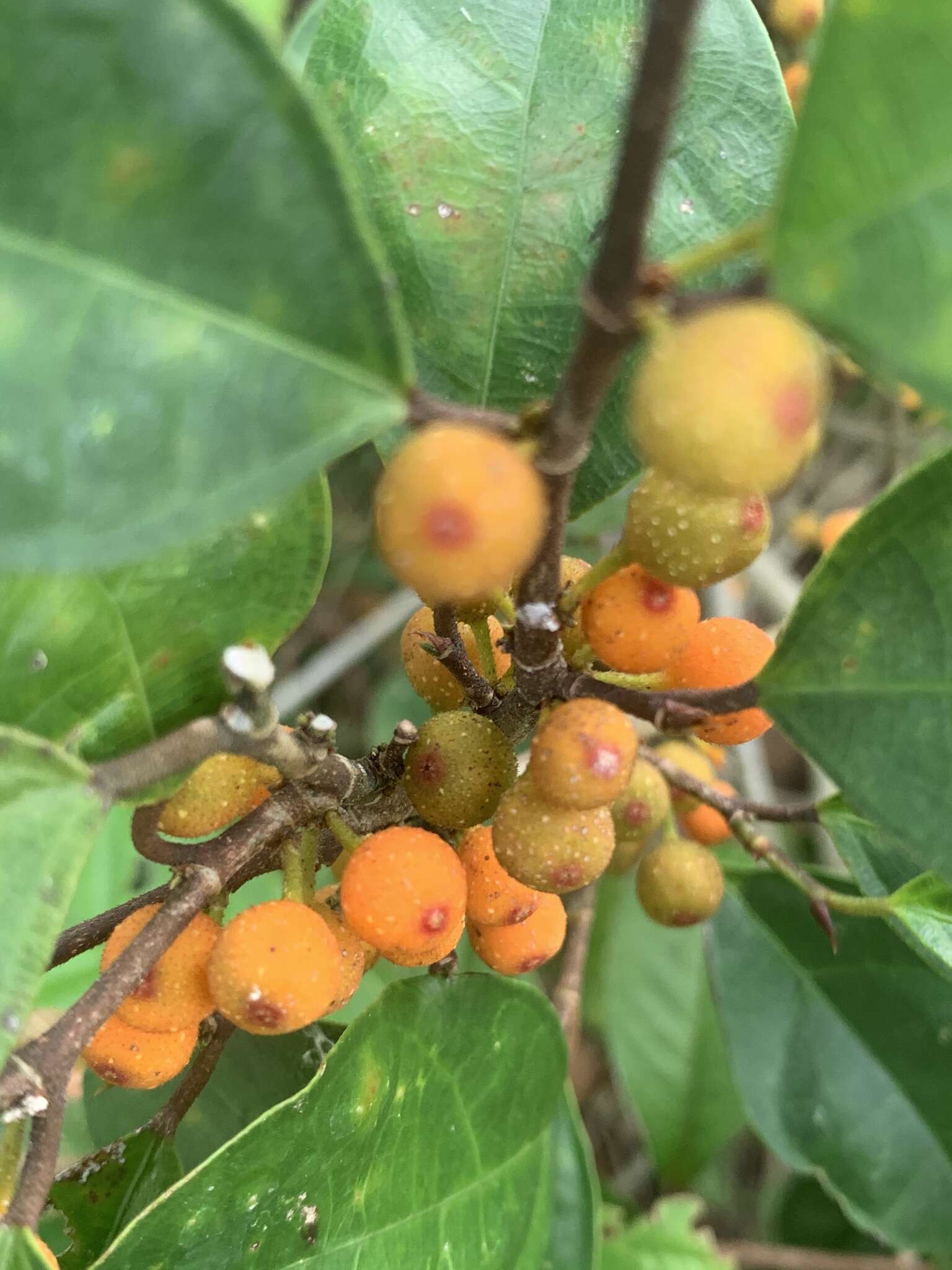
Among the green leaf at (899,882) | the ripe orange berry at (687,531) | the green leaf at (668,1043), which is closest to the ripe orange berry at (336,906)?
the ripe orange berry at (687,531)

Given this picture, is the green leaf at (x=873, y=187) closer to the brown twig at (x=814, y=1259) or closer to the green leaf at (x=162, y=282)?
the green leaf at (x=162, y=282)

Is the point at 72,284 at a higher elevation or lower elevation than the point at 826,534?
higher

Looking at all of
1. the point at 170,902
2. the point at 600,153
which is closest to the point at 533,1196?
the point at 170,902

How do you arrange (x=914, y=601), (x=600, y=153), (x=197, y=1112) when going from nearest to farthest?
1. (x=914, y=601)
2. (x=600, y=153)
3. (x=197, y=1112)

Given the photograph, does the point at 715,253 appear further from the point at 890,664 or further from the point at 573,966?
the point at 573,966

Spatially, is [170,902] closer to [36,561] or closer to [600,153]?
[36,561]

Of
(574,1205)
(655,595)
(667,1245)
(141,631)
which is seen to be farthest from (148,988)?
(667,1245)

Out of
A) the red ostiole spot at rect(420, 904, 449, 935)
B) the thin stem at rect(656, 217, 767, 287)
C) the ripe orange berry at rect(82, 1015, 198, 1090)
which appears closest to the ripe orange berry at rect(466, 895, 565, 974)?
the red ostiole spot at rect(420, 904, 449, 935)
